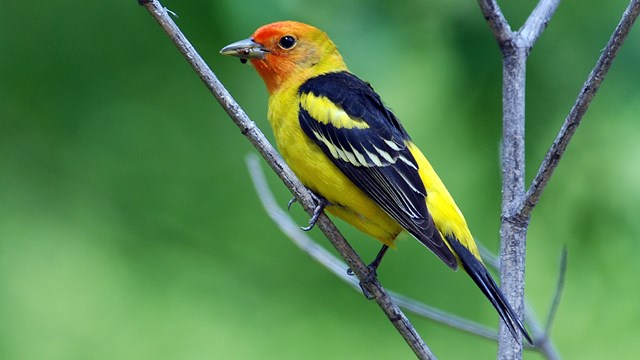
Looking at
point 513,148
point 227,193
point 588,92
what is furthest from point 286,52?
point 588,92

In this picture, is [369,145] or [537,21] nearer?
[537,21]

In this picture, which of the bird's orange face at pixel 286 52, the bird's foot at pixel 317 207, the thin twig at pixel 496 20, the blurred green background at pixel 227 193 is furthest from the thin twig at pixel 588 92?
the bird's orange face at pixel 286 52

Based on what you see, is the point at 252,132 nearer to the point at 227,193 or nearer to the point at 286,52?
the point at 286,52

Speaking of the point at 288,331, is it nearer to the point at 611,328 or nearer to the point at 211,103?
the point at 211,103

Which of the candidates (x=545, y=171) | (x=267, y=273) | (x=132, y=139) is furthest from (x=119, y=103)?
(x=545, y=171)

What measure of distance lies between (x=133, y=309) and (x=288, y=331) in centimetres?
89

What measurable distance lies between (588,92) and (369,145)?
1.39m

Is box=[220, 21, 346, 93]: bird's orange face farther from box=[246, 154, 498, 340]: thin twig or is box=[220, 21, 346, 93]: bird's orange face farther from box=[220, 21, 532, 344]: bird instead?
box=[246, 154, 498, 340]: thin twig

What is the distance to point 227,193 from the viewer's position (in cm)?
545

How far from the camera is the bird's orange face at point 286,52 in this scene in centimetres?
461

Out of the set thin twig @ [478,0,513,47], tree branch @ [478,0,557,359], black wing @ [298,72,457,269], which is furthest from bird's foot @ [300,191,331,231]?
thin twig @ [478,0,513,47]

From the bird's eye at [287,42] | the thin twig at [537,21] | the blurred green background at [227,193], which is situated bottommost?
the blurred green background at [227,193]

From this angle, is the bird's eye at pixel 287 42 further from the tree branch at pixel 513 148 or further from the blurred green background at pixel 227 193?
the tree branch at pixel 513 148

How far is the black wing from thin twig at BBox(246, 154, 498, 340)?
0.22m
